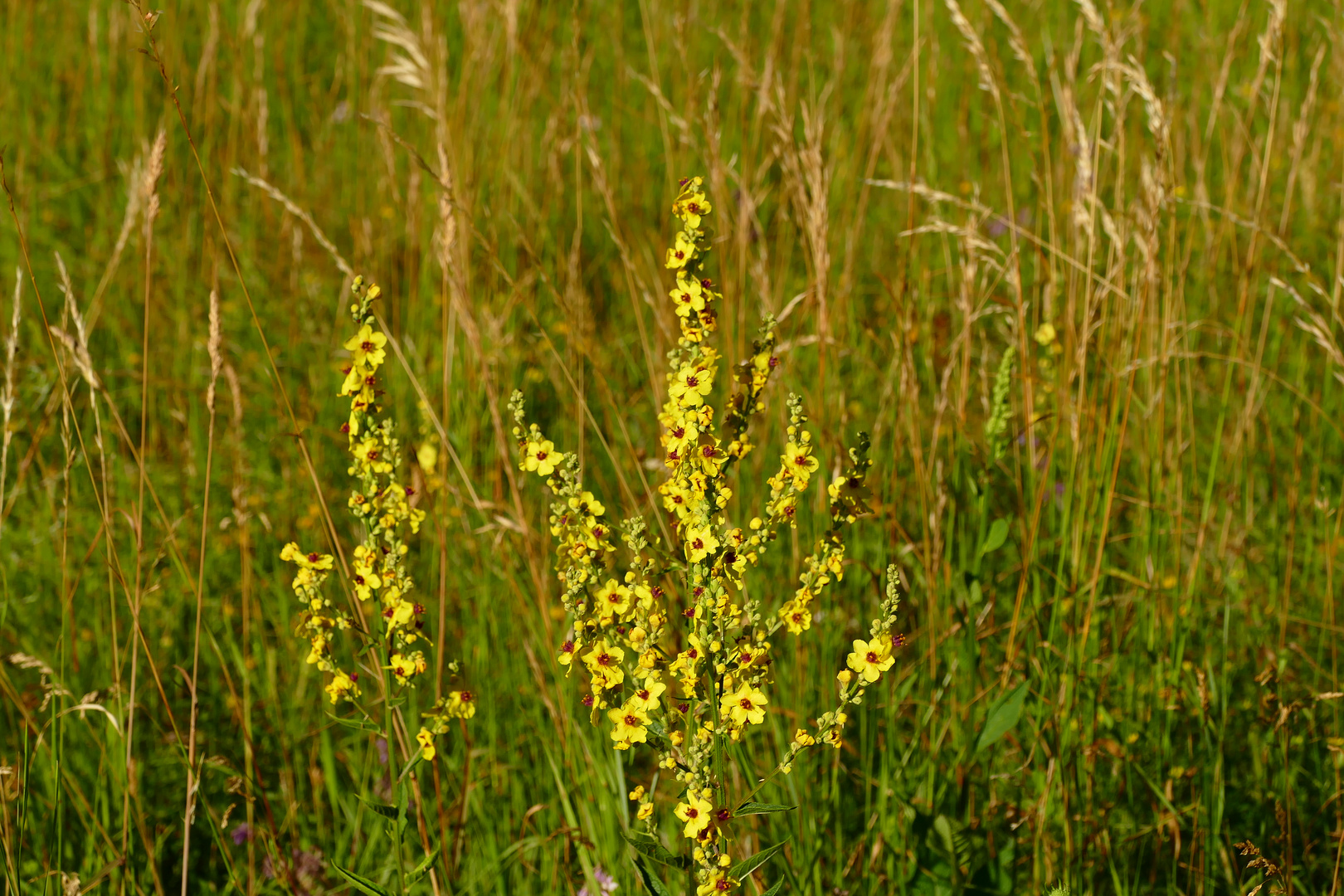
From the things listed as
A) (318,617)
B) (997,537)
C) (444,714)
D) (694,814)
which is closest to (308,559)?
(318,617)

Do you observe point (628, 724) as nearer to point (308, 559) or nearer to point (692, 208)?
point (308, 559)

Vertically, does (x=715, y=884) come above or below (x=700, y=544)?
below

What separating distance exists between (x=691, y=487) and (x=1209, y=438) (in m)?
2.31

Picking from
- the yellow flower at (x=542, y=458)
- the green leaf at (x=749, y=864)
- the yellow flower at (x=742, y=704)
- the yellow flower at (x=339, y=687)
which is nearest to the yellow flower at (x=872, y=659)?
the yellow flower at (x=742, y=704)

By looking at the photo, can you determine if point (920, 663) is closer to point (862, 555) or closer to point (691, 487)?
point (862, 555)

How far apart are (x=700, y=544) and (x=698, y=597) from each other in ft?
0.26

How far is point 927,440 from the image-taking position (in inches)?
121

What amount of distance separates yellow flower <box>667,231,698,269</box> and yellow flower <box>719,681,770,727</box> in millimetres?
529

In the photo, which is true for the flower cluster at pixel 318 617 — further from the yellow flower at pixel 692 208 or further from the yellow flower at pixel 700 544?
the yellow flower at pixel 692 208

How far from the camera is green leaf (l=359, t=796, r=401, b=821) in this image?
1.54 metres

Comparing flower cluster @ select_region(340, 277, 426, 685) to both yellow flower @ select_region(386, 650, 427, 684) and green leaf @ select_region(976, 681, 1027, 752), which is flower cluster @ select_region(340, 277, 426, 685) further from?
green leaf @ select_region(976, 681, 1027, 752)

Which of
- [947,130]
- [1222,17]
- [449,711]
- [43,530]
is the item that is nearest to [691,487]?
[449,711]

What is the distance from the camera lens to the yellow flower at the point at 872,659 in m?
1.44

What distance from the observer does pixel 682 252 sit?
1445 millimetres
